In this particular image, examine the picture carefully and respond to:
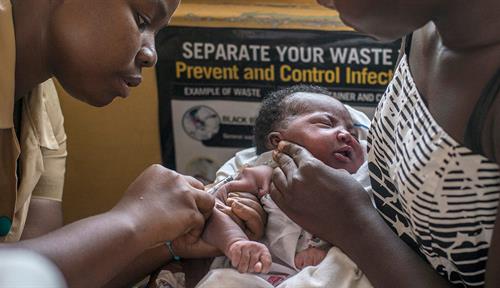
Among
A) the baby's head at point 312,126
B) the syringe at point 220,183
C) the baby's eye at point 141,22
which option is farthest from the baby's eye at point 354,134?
the baby's eye at point 141,22

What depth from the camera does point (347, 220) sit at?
1426 millimetres

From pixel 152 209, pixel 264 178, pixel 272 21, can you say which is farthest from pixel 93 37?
pixel 272 21

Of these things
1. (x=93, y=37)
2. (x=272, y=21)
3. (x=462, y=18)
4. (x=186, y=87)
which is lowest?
(x=186, y=87)

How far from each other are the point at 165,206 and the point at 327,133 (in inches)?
17.0

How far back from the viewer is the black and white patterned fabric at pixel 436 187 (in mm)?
1163

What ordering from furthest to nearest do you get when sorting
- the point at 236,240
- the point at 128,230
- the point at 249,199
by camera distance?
the point at 249,199, the point at 236,240, the point at 128,230

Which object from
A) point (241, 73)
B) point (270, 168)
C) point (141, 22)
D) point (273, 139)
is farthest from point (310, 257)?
point (241, 73)

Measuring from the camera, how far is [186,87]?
89.0 inches

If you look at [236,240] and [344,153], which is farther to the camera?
[344,153]

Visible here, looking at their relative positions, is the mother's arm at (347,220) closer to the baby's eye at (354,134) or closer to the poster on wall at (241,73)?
the baby's eye at (354,134)

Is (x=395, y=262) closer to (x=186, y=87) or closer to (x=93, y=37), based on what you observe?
(x=93, y=37)

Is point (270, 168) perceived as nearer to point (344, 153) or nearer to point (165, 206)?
point (344, 153)

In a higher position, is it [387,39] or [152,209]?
[387,39]

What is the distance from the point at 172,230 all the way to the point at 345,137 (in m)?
0.47
